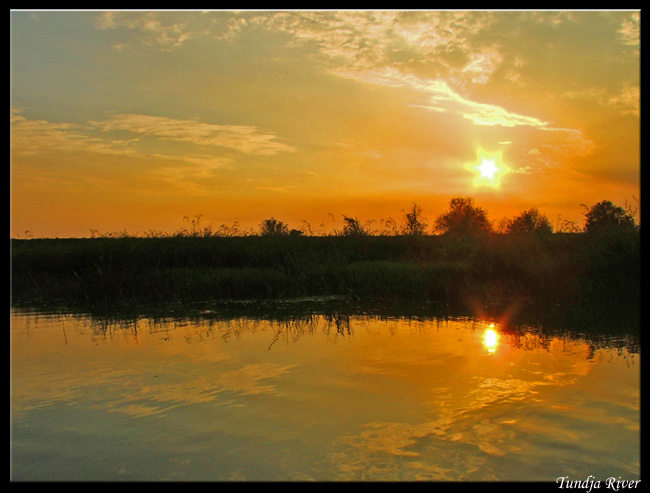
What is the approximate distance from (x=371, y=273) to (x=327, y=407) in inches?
419

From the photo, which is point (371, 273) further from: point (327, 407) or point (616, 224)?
point (327, 407)

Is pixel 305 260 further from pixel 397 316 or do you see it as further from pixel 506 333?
pixel 506 333

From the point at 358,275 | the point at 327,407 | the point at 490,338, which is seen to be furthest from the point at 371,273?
the point at 327,407

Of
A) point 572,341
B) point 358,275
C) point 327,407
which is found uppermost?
point 358,275

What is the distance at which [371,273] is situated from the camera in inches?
642

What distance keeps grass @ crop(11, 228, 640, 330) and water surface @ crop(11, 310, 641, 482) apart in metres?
4.60

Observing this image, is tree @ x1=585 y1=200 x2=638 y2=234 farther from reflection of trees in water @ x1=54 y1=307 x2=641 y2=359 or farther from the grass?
reflection of trees in water @ x1=54 y1=307 x2=641 y2=359

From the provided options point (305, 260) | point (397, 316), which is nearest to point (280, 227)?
point (305, 260)

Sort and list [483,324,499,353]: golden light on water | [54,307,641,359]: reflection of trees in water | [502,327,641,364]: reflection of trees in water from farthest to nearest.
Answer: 1. [54,307,641,359]: reflection of trees in water
2. [483,324,499,353]: golden light on water
3. [502,327,641,364]: reflection of trees in water

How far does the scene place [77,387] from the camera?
6773 mm

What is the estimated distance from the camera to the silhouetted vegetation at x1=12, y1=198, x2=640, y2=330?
46.1 feet

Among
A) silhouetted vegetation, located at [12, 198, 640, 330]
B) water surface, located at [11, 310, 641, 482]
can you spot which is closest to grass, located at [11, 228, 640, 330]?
silhouetted vegetation, located at [12, 198, 640, 330]

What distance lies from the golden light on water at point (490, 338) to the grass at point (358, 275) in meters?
2.63

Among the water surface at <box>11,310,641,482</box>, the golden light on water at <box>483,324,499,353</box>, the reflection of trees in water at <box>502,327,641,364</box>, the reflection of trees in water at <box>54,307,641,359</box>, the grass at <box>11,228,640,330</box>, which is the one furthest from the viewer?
the grass at <box>11,228,640,330</box>
